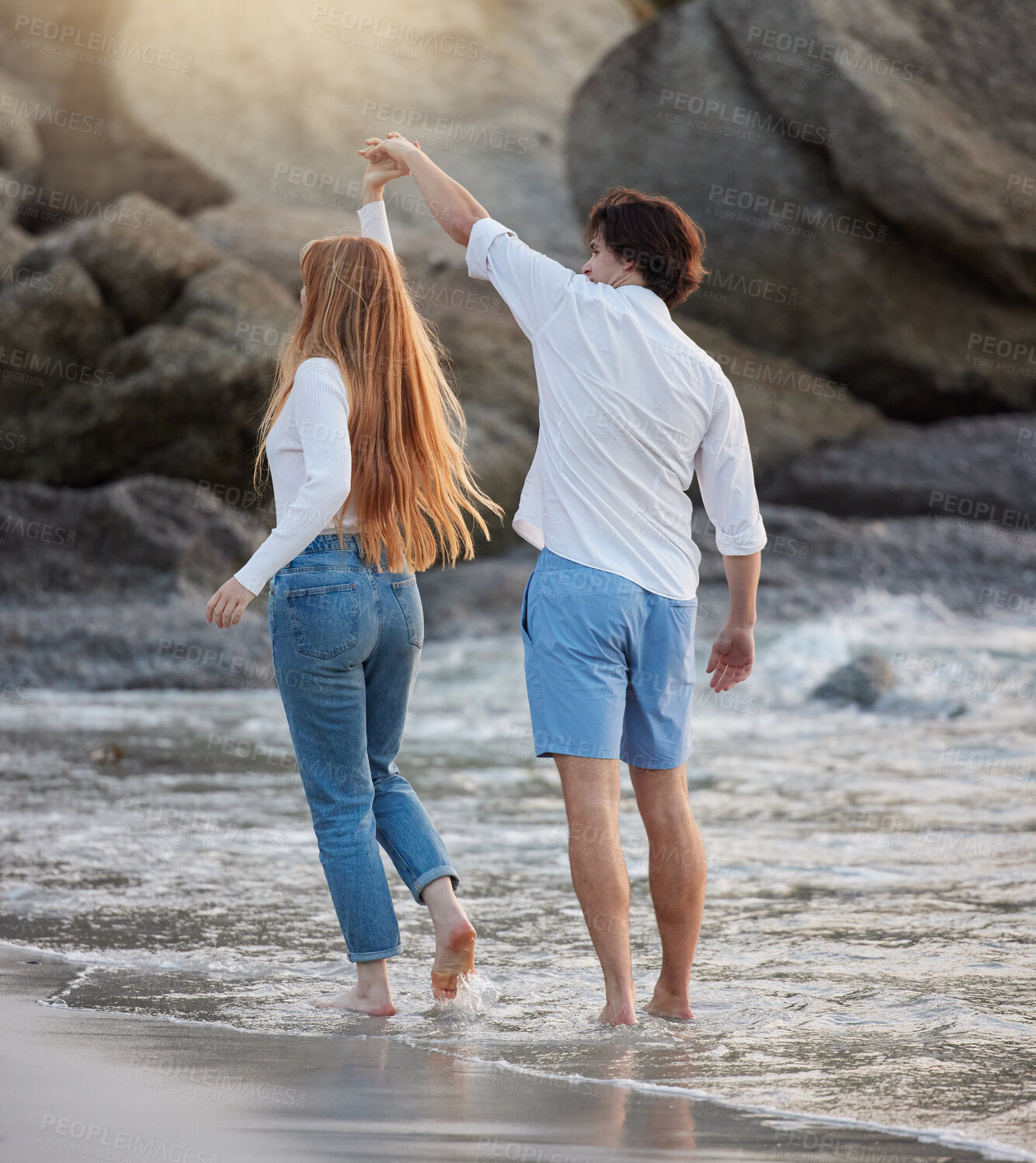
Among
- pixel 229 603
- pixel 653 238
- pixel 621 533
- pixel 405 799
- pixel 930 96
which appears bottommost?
pixel 405 799

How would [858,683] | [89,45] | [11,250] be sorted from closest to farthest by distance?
[858,683]
[11,250]
[89,45]

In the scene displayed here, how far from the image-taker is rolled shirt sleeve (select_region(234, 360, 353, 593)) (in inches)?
118

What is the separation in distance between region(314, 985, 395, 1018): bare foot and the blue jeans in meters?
0.08

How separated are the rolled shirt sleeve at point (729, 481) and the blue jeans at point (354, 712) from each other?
2.35 feet

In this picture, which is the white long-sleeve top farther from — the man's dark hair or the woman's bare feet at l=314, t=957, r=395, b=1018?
the woman's bare feet at l=314, t=957, r=395, b=1018

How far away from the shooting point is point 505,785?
6145 millimetres

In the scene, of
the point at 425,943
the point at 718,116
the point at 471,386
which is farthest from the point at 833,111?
the point at 425,943

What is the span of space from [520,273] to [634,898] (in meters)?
2.08

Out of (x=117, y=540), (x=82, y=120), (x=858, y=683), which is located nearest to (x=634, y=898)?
(x=858, y=683)

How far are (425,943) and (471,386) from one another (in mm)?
11341

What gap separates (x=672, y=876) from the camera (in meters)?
3.19

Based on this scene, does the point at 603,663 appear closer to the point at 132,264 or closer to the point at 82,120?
the point at 132,264

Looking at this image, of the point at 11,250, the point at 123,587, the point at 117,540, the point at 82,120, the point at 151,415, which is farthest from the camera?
the point at 82,120

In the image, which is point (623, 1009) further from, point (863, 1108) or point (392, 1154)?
point (392, 1154)
